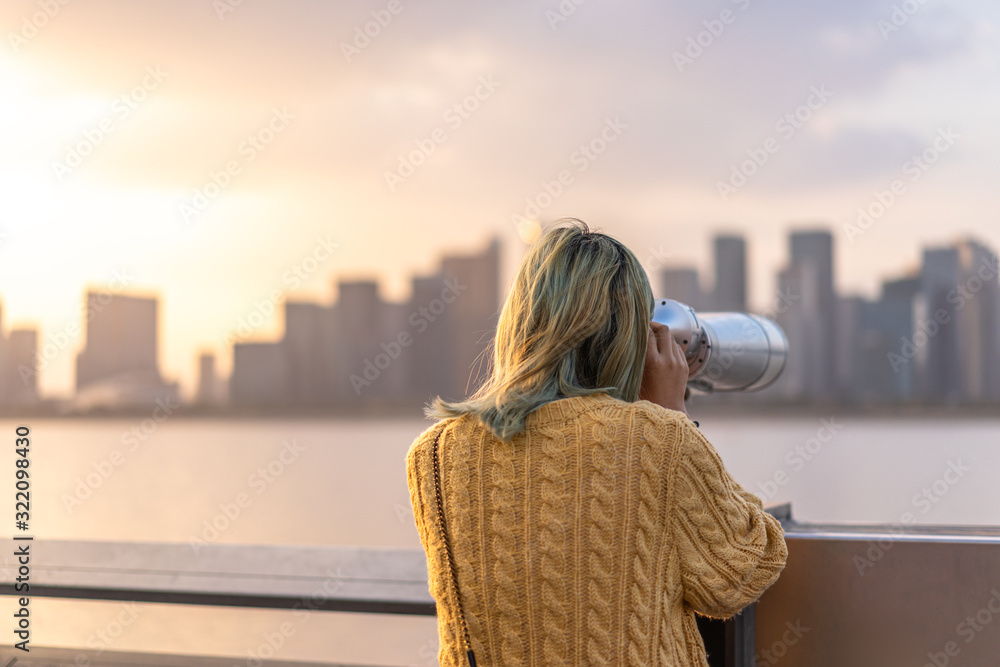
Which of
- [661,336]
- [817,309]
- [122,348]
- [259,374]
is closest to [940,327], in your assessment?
[817,309]

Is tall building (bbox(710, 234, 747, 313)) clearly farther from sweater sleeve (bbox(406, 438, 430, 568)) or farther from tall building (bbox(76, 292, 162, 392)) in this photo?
sweater sleeve (bbox(406, 438, 430, 568))

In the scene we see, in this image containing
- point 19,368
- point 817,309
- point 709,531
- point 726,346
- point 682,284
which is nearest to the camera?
point 709,531

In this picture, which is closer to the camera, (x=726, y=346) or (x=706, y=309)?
(x=726, y=346)

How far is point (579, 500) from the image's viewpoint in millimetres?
1115

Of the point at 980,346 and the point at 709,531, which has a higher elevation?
the point at 709,531

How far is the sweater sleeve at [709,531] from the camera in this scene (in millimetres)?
1097

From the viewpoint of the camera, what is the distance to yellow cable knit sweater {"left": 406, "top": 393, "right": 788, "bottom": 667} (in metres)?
1.10

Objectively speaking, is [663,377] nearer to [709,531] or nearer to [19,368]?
[709,531]

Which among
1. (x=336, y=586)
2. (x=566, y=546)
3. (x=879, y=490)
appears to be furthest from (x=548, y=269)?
(x=879, y=490)

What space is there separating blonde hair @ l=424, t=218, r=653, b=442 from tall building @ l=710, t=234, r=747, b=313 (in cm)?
2222

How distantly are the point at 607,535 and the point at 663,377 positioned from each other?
0.28 meters

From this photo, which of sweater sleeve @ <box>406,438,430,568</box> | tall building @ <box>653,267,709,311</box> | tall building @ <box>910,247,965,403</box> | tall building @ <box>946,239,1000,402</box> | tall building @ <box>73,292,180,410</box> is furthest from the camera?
tall building @ <box>910,247,965,403</box>

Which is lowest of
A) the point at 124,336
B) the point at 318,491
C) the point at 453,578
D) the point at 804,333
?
the point at 318,491

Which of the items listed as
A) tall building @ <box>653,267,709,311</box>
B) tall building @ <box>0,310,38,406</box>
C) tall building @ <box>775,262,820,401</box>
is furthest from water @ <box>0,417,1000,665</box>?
tall building @ <box>653,267,709,311</box>
